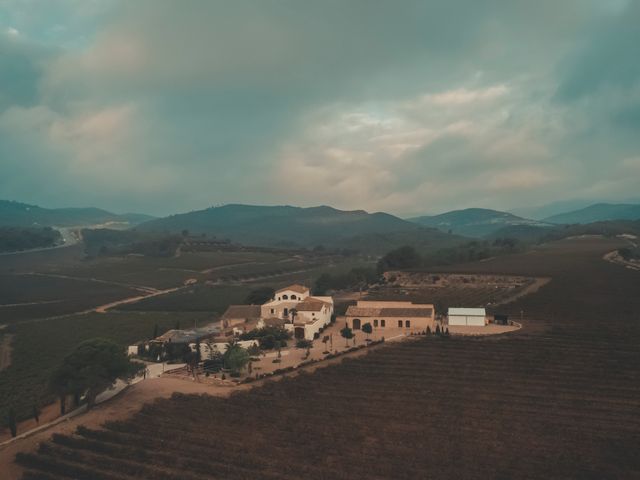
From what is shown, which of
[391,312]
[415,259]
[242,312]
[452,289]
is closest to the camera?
[391,312]

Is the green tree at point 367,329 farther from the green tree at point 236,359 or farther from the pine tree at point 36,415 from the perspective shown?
the pine tree at point 36,415

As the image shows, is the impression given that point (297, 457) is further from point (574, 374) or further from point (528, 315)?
point (528, 315)

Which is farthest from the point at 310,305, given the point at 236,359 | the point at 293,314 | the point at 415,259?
the point at 415,259

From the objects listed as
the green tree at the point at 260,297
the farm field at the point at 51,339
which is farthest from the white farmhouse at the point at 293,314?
the farm field at the point at 51,339

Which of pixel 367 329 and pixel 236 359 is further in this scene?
pixel 367 329

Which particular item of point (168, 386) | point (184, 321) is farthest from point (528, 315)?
point (184, 321)

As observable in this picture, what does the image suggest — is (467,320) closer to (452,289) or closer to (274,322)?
(274,322)

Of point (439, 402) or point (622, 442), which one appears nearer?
point (622, 442)
